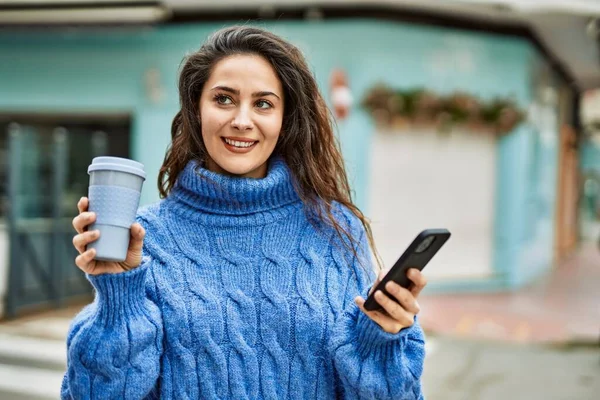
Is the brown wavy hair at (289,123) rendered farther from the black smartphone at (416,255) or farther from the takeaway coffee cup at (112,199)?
the takeaway coffee cup at (112,199)

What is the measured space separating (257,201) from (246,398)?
53cm

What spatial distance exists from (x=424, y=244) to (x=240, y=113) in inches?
25.6

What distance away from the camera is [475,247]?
1027 centimetres

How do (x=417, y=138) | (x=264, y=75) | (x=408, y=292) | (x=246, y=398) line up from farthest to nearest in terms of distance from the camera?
(x=417, y=138) < (x=264, y=75) < (x=246, y=398) < (x=408, y=292)

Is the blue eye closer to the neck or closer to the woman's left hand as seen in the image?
the neck

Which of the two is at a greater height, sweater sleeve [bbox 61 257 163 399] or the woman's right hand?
the woman's right hand

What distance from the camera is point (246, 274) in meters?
1.83

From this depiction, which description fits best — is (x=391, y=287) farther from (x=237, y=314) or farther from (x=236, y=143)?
(x=236, y=143)

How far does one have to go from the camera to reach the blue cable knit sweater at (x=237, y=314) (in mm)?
1624

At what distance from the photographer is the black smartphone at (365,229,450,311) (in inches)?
56.8

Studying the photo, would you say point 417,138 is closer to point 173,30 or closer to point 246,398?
point 173,30

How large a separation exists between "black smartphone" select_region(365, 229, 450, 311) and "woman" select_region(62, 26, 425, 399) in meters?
0.03

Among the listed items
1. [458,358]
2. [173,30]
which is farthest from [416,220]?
[173,30]

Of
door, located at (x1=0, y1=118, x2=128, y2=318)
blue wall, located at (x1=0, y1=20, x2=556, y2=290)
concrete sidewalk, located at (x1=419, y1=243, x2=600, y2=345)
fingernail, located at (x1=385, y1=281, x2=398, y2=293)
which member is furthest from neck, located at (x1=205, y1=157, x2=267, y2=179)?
blue wall, located at (x1=0, y1=20, x2=556, y2=290)
